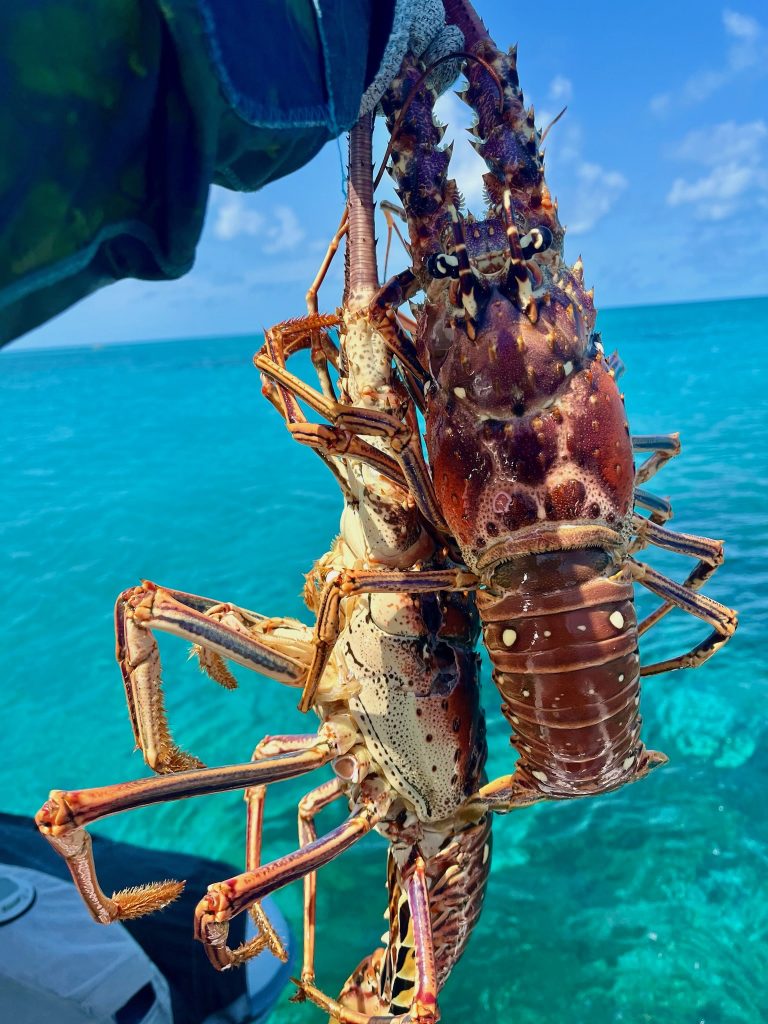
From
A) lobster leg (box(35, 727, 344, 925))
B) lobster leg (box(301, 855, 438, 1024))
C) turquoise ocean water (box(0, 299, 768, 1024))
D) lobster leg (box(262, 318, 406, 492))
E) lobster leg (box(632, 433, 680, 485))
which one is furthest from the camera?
turquoise ocean water (box(0, 299, 768, 1024))

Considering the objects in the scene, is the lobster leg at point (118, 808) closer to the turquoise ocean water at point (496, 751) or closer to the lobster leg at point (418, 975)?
the lobster leg at point (418, 975)

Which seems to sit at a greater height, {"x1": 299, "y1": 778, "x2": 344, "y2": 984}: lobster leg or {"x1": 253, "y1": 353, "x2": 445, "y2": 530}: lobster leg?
{"x1": 253, "y1": 353, "x2": 445, "y2": 530}: lobster leg

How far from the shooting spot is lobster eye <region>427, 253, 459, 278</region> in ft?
5.83

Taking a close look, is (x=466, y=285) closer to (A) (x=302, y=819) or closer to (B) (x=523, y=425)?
(B) (x=523, y=425)

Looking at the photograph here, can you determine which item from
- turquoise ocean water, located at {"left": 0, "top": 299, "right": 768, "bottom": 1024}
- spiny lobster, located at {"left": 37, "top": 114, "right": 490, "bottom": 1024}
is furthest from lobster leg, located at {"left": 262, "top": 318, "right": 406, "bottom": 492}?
turquoise ocean water, located at {"left": 0, "top": 299, "right": 768, "bottom": 1024}

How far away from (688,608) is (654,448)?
0.59m

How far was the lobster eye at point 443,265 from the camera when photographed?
178cm

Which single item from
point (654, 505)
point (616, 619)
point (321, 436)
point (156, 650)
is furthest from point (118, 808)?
point (654, 505)

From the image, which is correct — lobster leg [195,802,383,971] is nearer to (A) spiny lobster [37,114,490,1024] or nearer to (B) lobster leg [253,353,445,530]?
(A) spiny lobster [37,114,490,1024]

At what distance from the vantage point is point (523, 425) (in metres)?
1.76

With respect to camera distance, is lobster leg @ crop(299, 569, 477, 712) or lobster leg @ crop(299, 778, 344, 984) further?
lobster leg @ crop(299, 778, 344, 984)

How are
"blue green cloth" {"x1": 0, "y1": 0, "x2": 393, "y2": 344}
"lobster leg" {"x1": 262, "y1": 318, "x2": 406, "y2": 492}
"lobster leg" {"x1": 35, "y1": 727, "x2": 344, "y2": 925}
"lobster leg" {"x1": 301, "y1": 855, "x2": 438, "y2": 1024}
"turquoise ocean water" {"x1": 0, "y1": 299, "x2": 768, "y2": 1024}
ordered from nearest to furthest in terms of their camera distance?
"blue green cloth" {"x1": 0, "y1": 0, "x2": 393, "y2": 344}
"lobster leg" {"x1": 35, "y1": 727, "x2": 344, "y2": 925}
"lobster leg" {"x1": 262, "y1": 318, "x2": 406, "y2": 492}
"lobster leg" {"x1": 301, "y1": 855, "x2": 438, "y2": 1024}
"turquoise ocean water" {"x1": 0, "y1": 299, "x2": 768, "y2": 1024}

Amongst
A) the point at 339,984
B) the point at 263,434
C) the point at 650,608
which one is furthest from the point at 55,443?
the point at 339,984

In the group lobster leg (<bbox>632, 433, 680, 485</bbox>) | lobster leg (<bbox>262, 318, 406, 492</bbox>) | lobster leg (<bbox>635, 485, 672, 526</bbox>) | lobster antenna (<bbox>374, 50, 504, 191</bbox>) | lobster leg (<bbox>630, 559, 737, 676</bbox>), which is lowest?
lobster leg (<bbox>630, 559, 737, 676</bbox>)
